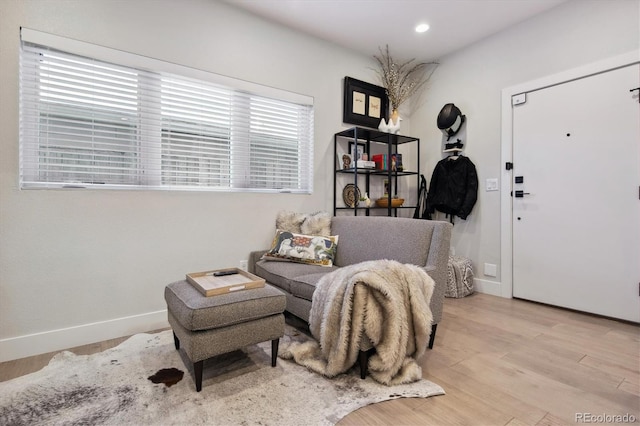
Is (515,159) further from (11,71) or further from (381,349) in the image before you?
(11,71)

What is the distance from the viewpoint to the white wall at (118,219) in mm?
1967

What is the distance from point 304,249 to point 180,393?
1.38m

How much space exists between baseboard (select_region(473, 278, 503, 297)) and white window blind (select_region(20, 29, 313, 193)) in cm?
236

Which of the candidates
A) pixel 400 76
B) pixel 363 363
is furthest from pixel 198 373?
pixel 400 76

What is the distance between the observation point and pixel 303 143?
332cm

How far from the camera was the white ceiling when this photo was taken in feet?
9.11

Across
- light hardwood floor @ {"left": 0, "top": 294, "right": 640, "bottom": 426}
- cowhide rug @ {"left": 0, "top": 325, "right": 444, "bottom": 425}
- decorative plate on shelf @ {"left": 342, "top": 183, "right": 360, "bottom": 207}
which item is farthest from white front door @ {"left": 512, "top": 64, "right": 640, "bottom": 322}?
cowhide rug @ {"left": 0, "top": 325, "right": 444, "bottom": 425}

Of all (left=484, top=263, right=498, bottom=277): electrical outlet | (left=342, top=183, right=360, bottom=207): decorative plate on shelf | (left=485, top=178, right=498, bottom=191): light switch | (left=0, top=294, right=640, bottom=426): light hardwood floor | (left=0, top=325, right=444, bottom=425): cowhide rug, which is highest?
(left=485, top=178, right=498, bottom=191): light switch

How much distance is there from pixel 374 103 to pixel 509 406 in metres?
3.30

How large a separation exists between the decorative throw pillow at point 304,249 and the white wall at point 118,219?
319mm

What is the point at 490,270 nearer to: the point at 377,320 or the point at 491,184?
the point at 491,184

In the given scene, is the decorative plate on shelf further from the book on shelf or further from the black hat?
the black hat

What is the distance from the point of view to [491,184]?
3.38 meters

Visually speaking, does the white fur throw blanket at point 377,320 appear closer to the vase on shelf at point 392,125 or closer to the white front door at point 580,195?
the white front door at point 580,195
